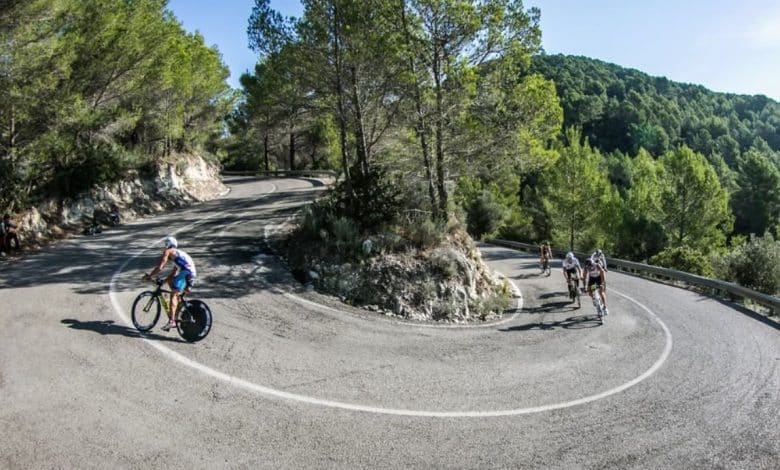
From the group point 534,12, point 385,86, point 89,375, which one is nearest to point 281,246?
point 385,86

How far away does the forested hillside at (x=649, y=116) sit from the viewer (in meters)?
120

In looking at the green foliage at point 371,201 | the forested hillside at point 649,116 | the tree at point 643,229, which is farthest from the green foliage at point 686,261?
the forested hillside at point 649,116

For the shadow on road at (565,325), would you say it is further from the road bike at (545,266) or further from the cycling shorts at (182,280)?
the road bike at (545,266)

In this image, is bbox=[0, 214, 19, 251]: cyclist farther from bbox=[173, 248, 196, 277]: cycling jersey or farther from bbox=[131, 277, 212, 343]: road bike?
bbox=[173, 248, 196, 277]: cycling jersey

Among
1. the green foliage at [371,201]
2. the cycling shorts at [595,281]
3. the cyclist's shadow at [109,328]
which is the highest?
the green foliage at [371,201]

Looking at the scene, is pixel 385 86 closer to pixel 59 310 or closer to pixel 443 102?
pixel 443 102

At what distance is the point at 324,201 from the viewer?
16.7 m

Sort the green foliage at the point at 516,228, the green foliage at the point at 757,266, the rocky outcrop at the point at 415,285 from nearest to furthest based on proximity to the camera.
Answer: the rocky outcrop at the point at 415,285 < the green foliage at the point at 757,266 < the green foliage at the point at 516,228

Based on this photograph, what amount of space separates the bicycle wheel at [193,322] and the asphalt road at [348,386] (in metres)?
0.20

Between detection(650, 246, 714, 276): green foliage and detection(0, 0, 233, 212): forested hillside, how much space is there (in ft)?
92.6

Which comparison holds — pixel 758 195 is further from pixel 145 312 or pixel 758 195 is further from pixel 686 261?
pixel 145 312

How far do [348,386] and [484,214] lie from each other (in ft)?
120

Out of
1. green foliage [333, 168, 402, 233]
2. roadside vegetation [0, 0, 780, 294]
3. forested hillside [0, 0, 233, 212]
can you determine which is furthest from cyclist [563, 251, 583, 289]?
forested hillside [0, 0, 233, 212]

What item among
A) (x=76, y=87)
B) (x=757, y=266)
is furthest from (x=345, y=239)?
(x=757, y=266)
